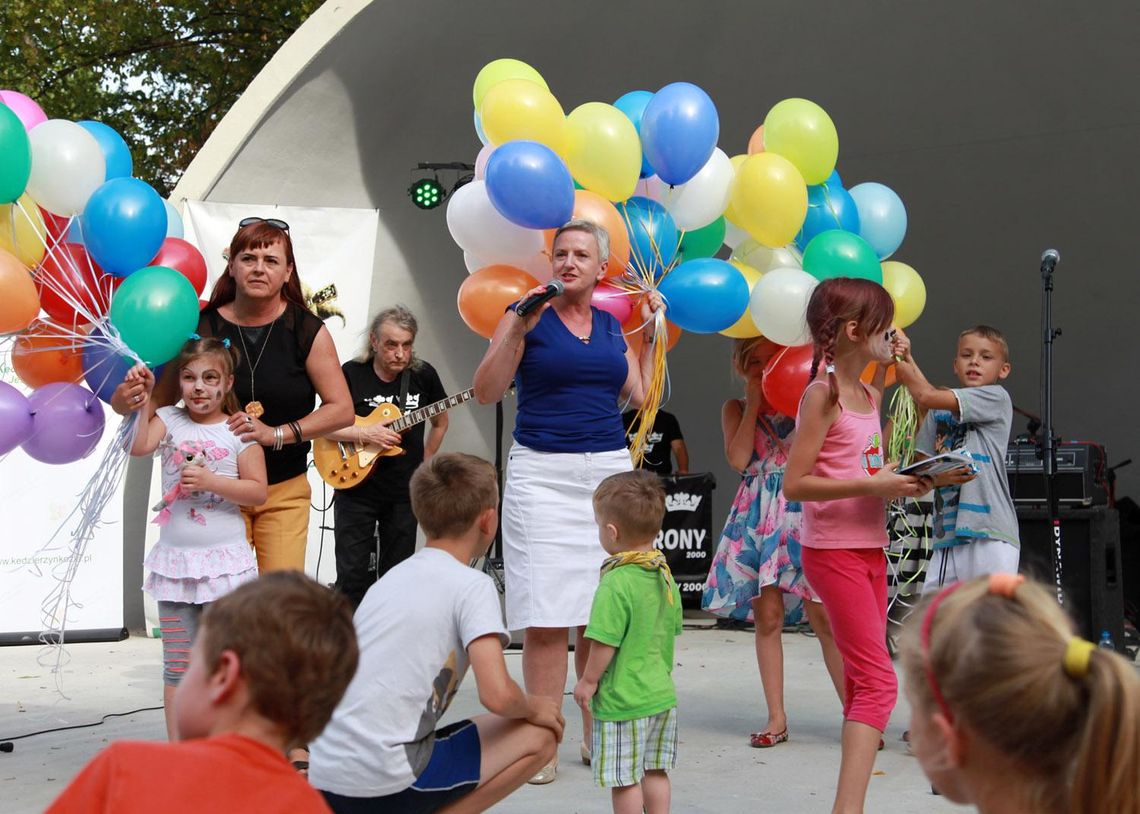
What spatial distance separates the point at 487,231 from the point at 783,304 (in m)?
0.98

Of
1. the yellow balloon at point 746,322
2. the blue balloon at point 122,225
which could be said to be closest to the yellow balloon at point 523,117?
the yellow balloon at point 746,322

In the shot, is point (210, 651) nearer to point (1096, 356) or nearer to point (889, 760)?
point (889, 760)

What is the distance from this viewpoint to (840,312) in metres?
3.26

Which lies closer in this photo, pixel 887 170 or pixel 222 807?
pixel 222 807

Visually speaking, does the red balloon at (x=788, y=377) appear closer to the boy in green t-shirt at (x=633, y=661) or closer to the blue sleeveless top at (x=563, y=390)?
the blue sleeveless top at (x=563, y=390)

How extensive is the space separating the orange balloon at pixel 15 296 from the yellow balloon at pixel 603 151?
1.71 m

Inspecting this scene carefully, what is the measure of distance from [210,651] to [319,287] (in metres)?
6.65

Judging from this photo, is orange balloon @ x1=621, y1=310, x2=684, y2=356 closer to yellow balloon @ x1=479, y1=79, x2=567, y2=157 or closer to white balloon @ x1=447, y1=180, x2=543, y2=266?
white balloon @ x1=447, y1=180, x2=543, y2=266

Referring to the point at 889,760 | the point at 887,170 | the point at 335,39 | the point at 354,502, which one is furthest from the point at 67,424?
the point at 887,170

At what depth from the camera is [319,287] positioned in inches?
318

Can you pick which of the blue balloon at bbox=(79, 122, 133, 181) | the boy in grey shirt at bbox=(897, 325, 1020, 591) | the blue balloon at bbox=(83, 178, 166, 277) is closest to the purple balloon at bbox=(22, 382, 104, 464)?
the blue balloon at bbox=(83, 178, 166, 277)

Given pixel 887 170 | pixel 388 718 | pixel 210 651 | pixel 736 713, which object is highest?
pixel 887 170

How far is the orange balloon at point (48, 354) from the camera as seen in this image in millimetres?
3672

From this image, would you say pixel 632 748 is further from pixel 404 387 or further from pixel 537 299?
pixel 404 387
